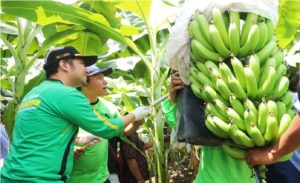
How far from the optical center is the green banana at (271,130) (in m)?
1.35

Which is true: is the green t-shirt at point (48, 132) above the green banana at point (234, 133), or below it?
below

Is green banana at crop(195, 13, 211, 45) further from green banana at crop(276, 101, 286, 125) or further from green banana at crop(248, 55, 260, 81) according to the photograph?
green banana at crop(276, 101, 286, 125)

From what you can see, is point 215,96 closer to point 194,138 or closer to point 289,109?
point 194,138

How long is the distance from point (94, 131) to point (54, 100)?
0.25m

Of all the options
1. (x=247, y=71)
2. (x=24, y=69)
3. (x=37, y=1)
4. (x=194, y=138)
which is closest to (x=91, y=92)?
(x=24, y=69)

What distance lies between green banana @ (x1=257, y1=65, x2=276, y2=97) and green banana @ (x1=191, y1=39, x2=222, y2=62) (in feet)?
0.65

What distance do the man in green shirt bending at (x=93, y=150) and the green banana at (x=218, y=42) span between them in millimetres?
925

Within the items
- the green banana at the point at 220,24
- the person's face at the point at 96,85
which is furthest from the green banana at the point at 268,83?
the person's face at the point at 96,85

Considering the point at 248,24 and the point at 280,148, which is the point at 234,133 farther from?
the point at 248,24

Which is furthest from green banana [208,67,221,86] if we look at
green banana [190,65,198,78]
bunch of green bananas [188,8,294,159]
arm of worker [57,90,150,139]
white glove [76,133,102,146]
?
white glove [76,133,102,146]

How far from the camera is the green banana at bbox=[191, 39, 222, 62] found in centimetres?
156

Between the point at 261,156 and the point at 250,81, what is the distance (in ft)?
0.90

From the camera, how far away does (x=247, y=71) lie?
4.70ft

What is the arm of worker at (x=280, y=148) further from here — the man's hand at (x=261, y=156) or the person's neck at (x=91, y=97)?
the person's neck at (x=91, y=97)
